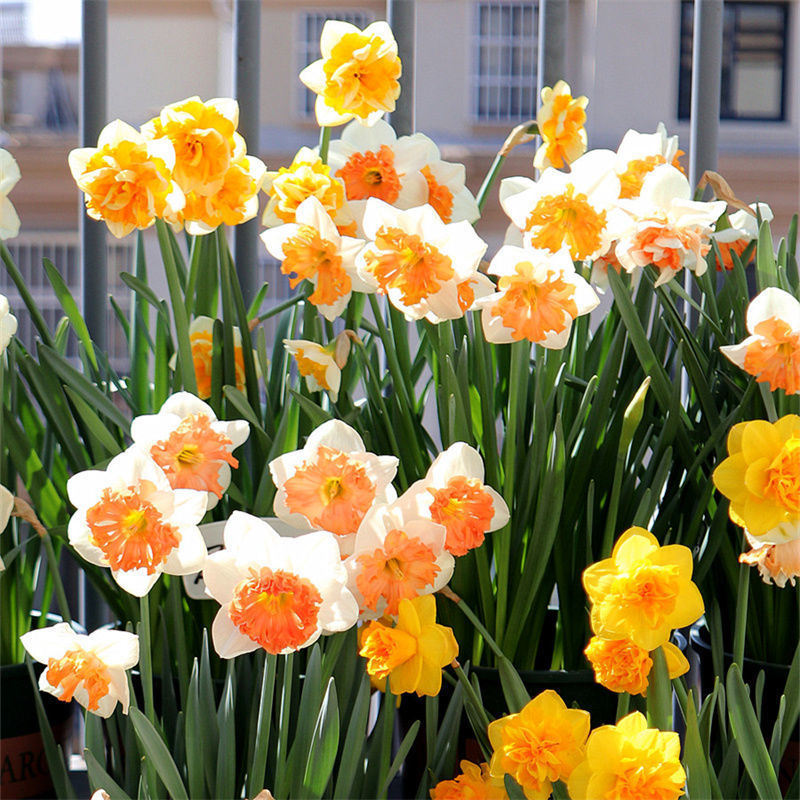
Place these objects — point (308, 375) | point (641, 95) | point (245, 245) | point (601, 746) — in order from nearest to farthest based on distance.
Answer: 1. point (601, 746)
2. point (308, 375)
3. point (245, 245)
4. point (641, 95)

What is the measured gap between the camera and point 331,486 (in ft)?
1.48

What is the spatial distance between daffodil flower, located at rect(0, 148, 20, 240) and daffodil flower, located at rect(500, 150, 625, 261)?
31 centimetres

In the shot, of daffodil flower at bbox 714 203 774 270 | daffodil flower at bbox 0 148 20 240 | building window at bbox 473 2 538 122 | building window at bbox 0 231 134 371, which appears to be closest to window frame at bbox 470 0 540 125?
building window at bbox 473 2 538 122

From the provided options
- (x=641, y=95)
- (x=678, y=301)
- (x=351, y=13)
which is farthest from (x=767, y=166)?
(x=678, y=301)

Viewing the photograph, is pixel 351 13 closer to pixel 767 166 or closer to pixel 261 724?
pixel 767 166

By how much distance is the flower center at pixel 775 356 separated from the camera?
0.48m

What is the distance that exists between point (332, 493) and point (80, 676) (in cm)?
15

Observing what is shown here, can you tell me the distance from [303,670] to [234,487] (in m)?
0.12

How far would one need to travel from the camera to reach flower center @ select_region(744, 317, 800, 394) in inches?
18.8

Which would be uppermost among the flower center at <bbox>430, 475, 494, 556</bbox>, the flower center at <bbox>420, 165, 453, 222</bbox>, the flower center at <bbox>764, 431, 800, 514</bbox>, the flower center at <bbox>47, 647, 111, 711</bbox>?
the flower center at <bbox>420, 165, 453, 222</bbox>

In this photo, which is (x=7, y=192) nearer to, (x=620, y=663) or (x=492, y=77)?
(x=620, y=663)

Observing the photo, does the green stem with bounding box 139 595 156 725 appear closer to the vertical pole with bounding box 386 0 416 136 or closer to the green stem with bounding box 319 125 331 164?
the green stem with bounding box 319 125 331 164

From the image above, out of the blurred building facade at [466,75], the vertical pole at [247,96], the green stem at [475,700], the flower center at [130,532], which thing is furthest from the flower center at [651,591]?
the blurred building facade at [466,75]

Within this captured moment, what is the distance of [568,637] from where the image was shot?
591 mm
